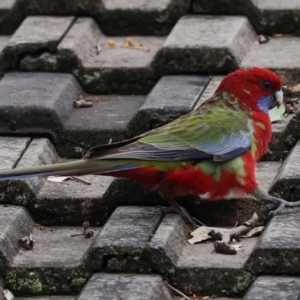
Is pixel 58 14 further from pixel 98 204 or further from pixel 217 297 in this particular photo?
pixel 217 297

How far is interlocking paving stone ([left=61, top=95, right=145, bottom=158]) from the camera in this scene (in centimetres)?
458

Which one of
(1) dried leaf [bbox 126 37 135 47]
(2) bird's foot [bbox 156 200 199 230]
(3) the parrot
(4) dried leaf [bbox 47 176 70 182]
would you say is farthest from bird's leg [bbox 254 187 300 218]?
(1) dried leaf [bbox 126 37 135 47]

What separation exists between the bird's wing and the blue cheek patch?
127mm

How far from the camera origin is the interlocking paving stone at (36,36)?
16.9 ft

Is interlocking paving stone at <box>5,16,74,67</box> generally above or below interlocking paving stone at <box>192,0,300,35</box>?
above

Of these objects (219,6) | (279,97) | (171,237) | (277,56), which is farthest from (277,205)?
(219,6)

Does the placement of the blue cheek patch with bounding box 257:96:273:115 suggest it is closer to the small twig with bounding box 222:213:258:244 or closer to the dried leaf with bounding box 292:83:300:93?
the dried leaf with bounding box 292:83:300:93

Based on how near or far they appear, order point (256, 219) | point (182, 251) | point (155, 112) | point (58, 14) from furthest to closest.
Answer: point (58, 14), point (155, 112), point (256, 219), point (182, 251)

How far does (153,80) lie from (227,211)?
3.24 feet

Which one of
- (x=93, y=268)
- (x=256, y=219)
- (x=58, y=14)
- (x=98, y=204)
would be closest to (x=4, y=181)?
(x=98, y=204)

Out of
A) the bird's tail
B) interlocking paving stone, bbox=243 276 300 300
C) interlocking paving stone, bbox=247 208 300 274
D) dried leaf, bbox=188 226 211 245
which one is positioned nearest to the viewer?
interlocking paving stone, bbox=243 276 300 300

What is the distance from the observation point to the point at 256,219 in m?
4.06

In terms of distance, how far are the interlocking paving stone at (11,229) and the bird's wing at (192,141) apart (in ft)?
1.10

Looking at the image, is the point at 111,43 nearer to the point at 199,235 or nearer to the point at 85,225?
the point at 85,225
